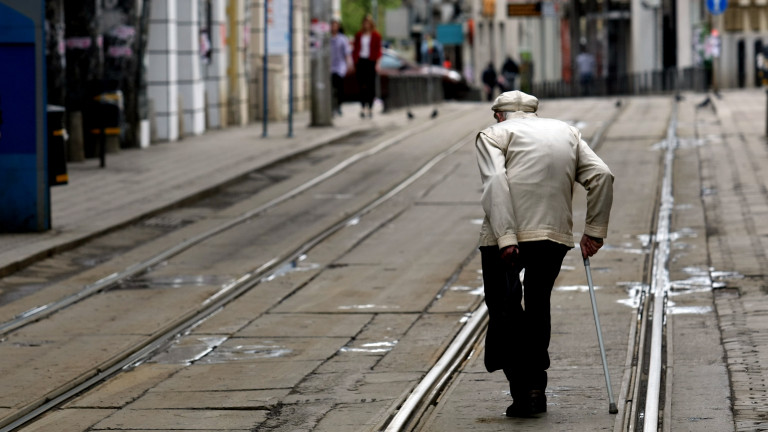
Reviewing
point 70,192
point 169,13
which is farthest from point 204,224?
point 169,13

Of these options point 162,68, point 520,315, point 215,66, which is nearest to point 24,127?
point 520,315

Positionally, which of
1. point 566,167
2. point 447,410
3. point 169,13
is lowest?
point 447,410

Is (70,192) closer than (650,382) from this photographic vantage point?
No

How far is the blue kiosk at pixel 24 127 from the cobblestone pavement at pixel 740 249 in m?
6.15

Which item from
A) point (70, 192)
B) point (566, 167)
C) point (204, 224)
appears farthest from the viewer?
point (70, 192)

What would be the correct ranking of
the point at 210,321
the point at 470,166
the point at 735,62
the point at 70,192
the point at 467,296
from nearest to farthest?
the point at 210,321, the point at 467,296, the point at 70,192, the point at 470,166, the point at 735,62

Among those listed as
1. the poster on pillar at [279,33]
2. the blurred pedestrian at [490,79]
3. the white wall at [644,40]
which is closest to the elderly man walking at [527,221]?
the poster on pillar at [279,33]

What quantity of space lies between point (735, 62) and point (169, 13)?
101 ft

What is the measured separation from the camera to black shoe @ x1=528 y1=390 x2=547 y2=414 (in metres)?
7.81

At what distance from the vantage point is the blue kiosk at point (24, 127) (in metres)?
15.1

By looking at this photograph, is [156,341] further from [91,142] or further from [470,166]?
[91,142]

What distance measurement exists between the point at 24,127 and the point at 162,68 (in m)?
11.2

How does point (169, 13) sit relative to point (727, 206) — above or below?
above

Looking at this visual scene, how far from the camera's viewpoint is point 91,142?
76.1ft
